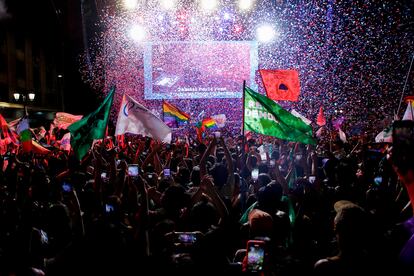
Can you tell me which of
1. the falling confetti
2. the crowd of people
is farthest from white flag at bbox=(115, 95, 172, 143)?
the falling confetti

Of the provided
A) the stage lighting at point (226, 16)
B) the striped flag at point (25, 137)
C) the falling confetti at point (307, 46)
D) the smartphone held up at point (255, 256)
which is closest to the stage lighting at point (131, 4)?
the falling confetti at point (307, 46)

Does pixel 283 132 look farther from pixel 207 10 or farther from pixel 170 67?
pixel 207 10

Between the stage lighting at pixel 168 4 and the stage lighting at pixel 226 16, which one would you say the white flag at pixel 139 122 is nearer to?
the stage lighting at pixel 168 4

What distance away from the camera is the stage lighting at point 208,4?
21230mm

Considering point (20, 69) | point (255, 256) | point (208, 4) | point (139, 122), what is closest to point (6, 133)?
point (139, 122)

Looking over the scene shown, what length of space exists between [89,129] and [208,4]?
54.4ft

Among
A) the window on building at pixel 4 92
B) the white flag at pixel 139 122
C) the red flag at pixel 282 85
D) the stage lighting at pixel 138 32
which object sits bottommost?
the white flag at pixel 139 122

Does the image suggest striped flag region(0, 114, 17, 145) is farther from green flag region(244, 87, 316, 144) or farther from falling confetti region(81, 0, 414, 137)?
falling confetti region(81, 0, 414, 137)

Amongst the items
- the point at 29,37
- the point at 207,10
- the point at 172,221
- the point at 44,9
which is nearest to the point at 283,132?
the point at 172,221

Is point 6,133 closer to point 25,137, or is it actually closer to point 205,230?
point 25,137

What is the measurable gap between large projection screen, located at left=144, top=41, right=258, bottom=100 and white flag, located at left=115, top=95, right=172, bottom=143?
13498 mm

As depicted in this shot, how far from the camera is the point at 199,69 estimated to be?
20.6 m

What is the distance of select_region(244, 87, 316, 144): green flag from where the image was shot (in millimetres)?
Answer: 5602

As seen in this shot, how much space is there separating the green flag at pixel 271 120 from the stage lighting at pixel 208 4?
16.4m
